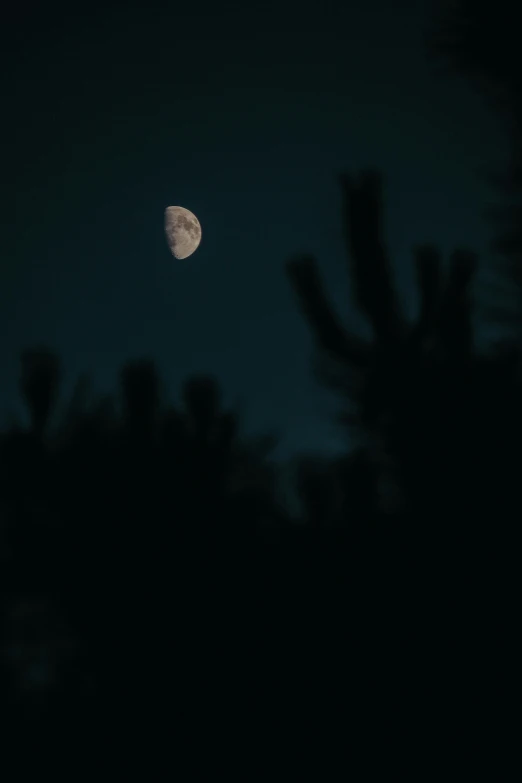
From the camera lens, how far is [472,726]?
12.6 ft

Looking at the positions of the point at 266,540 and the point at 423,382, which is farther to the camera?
the point at 266,540

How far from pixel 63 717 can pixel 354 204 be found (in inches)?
263

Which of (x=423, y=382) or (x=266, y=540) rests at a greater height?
(x=423, y=382)

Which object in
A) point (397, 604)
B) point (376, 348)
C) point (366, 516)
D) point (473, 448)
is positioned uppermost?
point (376, 348)

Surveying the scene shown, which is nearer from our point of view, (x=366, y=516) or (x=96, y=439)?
(x=366, y=516)

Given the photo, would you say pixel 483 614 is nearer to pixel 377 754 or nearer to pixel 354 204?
pixel 377 754

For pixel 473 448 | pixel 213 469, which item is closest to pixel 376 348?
pixel 473 448

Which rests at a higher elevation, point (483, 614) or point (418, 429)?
point (418, 429)

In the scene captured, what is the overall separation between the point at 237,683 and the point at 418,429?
3.30m

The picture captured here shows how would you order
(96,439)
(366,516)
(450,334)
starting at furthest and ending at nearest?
(96,439) → (366,516) → (450,334)

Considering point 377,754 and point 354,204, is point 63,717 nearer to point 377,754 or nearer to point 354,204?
point 377,754

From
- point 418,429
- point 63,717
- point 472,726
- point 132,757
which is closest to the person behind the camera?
point 472,726

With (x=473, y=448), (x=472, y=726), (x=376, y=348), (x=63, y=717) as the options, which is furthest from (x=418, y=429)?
(x=63, y=717)

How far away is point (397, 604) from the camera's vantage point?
4.52 metres
